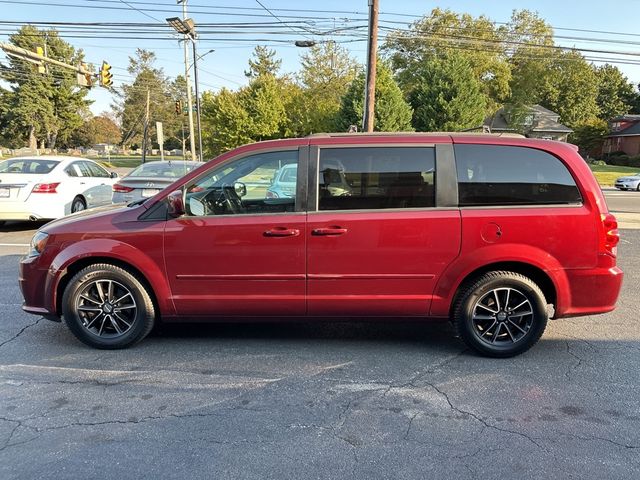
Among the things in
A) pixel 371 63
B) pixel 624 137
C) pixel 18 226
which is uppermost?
pixel 624 137

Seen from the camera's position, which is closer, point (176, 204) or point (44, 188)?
point (176, 204)

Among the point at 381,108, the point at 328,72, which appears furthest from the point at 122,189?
the point at 328,72

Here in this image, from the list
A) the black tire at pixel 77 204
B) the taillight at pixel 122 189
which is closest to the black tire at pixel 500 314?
the taillight at pixel 122 189

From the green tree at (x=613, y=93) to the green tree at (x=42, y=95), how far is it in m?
80.6

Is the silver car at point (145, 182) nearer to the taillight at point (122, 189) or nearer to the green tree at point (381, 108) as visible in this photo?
the taillight at point (122, 189)

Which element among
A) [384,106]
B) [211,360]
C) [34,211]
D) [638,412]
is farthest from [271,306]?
[384,106]

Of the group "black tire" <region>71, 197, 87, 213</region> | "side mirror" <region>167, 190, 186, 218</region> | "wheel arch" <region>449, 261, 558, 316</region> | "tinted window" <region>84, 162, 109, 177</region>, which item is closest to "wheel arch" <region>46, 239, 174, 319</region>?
"side mirror" <region>167, 190, 186, 218</region>

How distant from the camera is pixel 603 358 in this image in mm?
3887

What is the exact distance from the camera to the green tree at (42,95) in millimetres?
64250

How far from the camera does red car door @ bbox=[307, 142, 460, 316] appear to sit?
12.1 ft

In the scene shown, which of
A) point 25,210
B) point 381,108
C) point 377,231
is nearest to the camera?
point 377,231

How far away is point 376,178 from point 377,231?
44cm

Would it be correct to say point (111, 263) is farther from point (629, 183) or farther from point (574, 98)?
point (574, 98)

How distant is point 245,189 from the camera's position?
12.9 feet
